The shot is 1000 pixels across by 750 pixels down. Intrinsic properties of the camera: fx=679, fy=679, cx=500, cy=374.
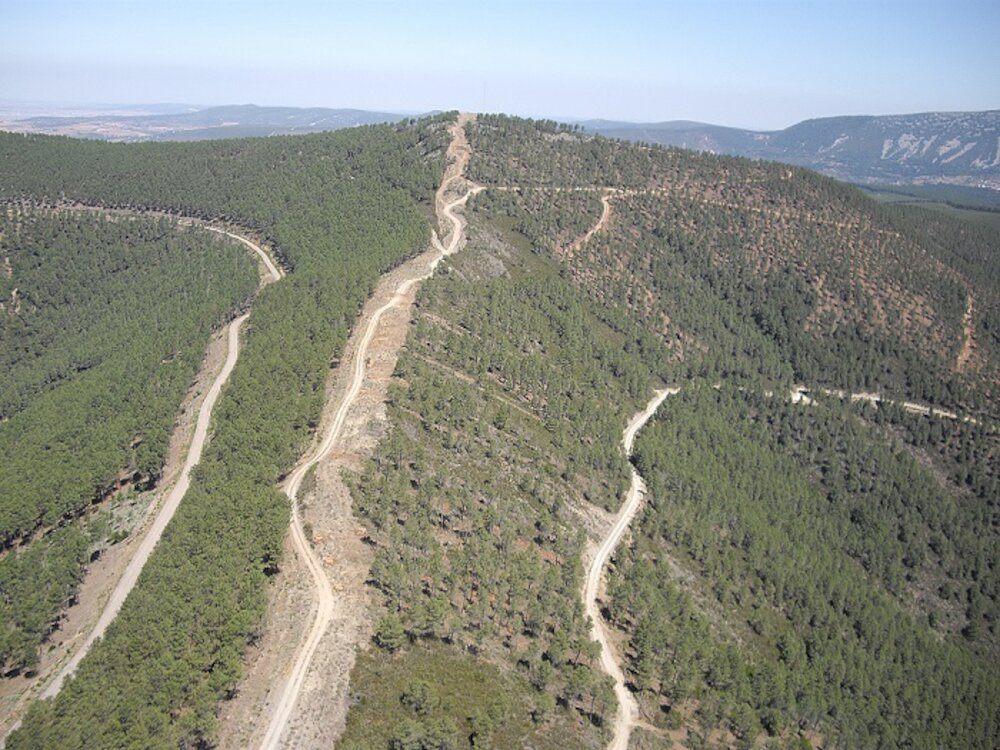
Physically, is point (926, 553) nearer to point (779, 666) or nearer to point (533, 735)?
point (779, 666)

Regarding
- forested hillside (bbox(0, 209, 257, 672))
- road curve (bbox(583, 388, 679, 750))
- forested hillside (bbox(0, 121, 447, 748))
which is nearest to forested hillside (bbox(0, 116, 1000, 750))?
forested hillside (bbox(0, 121, 447, 748))

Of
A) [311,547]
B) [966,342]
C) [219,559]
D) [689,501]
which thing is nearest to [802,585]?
[689,501]

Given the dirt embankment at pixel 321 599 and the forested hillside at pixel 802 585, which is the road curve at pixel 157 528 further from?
the forested hillside at pixel 802 585

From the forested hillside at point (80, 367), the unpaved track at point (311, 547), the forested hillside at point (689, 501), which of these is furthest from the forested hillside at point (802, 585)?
the forested hillside at point (80, 367)

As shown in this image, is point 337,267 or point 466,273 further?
point 466,273

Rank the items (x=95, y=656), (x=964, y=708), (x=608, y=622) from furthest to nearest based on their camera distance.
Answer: (x=964, y=708) → (x=608, y=622) → (x=95, y=656)

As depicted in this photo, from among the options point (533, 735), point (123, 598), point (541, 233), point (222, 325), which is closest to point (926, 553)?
point (533, 735)

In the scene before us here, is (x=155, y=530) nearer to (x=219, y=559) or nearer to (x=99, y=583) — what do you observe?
(x=99, y=583)

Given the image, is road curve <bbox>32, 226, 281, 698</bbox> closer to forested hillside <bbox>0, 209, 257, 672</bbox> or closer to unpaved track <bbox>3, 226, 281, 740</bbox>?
unpaved track <bbox>3, 226, 281, 740</bbox>

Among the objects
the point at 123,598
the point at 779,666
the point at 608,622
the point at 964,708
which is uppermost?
the point at 123,598
